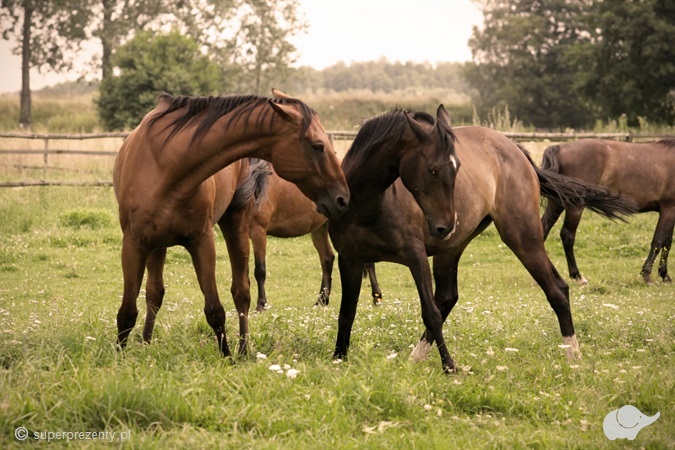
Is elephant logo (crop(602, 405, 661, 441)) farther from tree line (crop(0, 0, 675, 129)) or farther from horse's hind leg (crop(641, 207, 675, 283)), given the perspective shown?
tree line (crop(0, 0, 675, 129))

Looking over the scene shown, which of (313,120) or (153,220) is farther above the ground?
(313,120)

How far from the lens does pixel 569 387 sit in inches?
193

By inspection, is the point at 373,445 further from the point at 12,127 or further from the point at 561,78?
the point at 561,78

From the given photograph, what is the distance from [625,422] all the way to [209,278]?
9.42 ft

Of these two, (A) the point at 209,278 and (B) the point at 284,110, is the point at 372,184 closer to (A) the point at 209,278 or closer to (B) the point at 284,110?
(B) the point at 284,110

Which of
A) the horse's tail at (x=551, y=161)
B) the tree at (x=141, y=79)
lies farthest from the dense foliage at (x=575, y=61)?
the horse's tail at (x=551, y=161)

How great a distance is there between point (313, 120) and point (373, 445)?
2.16m

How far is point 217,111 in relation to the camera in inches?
205

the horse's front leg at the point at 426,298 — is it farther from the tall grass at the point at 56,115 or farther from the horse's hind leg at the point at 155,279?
the tall grass at the point at 56,115

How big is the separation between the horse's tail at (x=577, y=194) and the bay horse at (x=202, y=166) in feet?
8.16

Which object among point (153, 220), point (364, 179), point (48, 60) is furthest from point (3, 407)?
point (48, 60)

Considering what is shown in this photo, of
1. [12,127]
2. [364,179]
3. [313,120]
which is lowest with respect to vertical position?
[12,127]

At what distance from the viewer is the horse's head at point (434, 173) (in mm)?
4996

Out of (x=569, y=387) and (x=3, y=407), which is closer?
(x=3, y=407)
